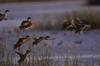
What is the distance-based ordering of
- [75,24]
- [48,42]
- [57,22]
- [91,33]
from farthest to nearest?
1. [57,22]
2. [91,33]
3. [48,42]
4. [75,24]

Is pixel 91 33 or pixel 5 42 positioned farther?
pixel 91 33

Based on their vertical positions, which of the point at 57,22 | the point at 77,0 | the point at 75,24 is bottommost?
the point at 77,0

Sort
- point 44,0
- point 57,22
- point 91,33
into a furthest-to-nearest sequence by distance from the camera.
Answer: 1. point 44,0
2. point 57,22
3. point 91,33

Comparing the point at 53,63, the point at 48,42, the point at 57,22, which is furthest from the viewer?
the point at 57,22

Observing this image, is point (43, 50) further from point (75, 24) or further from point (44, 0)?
point (44, 0)

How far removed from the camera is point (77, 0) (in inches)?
580

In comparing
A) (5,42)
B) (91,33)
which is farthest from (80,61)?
(91,33)

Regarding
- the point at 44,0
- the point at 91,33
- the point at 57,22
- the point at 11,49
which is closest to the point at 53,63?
the point at 11,49

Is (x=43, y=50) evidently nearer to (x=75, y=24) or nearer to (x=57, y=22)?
(x=75, y=24)

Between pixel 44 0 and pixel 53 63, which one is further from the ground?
pixel 53 63

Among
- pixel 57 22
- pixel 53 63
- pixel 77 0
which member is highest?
pixel 53 63

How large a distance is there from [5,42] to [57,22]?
3341 millimetres

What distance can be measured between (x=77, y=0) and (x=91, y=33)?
772cm

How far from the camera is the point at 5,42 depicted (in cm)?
449
